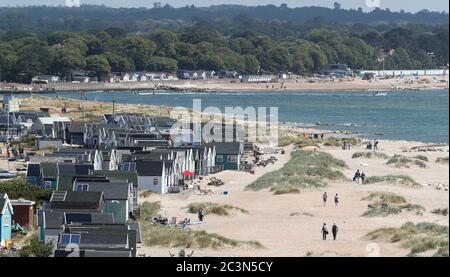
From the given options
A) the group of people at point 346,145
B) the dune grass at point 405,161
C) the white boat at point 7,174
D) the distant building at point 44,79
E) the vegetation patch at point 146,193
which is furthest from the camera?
the distant building at point 44,79

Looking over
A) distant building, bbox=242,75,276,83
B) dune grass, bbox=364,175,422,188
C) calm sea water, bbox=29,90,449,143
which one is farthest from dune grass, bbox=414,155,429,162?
distant building, bbox=242,75,276,83

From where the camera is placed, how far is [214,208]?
23656 mm

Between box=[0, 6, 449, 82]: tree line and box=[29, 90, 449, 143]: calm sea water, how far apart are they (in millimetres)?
12907

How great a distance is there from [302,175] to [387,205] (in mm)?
6958

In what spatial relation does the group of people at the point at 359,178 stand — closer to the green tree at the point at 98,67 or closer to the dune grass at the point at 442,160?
the dune grass at the point at 442,160

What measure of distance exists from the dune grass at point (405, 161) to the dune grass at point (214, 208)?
566 inches

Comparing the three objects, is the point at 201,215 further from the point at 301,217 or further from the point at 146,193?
the point at 146,193

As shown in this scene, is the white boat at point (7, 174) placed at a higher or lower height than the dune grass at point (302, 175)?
higher

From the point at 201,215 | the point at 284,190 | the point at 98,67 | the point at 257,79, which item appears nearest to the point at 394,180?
the point at 284,190

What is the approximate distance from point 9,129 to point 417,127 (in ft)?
106

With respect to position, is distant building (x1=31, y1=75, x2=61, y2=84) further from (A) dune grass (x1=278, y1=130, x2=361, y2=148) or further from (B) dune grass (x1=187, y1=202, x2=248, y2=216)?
(B) dune grass (x1=187, y1=202, x2=248, y2=216)

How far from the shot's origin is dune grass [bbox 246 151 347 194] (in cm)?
2895

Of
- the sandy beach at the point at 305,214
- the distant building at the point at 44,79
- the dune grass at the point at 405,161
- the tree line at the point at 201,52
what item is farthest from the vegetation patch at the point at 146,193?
the tree line at the point at 201,52

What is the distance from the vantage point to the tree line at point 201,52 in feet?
416
